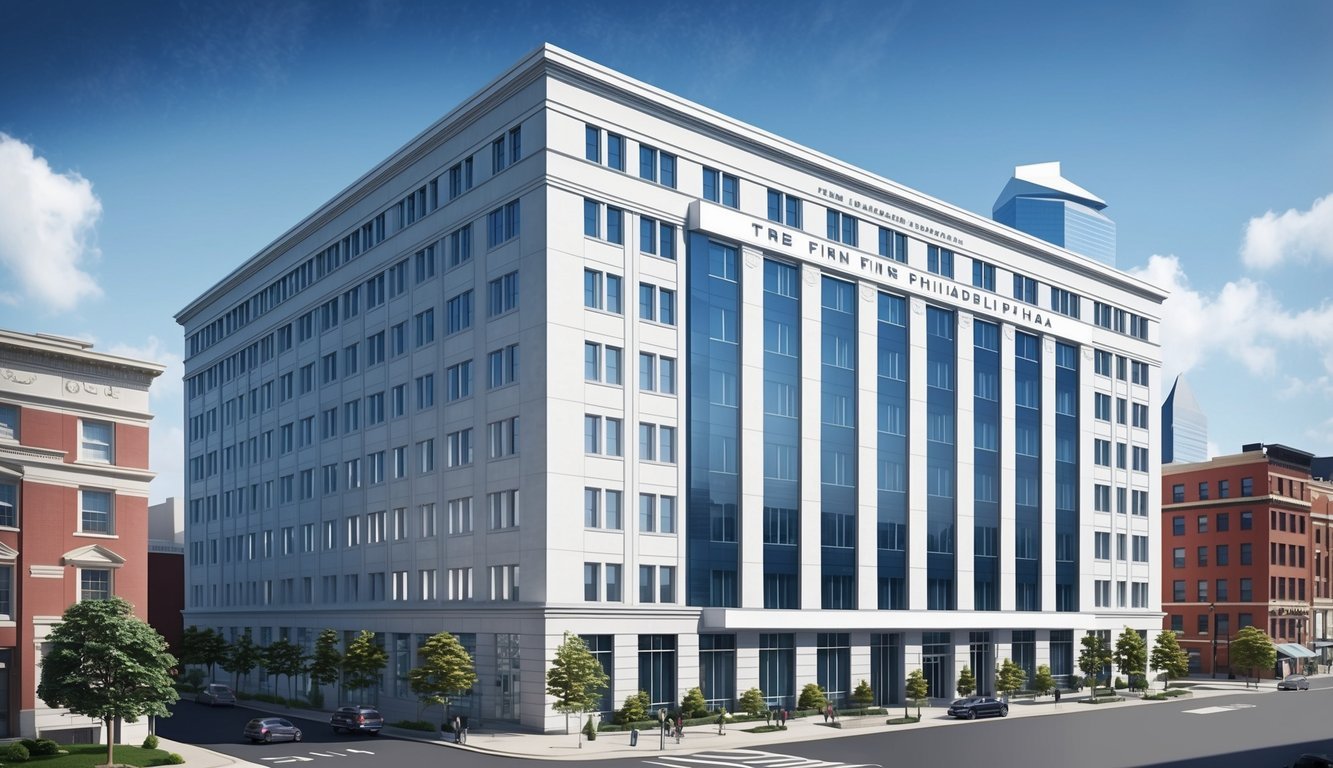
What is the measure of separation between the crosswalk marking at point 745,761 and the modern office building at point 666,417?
1123 centimetres

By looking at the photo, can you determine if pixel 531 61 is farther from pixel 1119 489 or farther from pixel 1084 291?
pixel 1119 489

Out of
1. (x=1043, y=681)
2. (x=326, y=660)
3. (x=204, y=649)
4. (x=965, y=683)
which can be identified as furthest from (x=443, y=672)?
(x=1043, y=681)

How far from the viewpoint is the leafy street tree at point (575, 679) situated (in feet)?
194

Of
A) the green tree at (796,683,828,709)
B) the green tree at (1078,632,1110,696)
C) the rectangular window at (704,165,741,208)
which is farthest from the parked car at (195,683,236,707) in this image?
the green tree at (1078,632,1110,696)

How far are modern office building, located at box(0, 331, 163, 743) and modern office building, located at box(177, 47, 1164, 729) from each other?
19.1m

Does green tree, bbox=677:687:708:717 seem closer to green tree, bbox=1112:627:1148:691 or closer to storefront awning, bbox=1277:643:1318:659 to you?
green tree, bbox=1112:627:1148:691

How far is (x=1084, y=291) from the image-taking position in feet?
335

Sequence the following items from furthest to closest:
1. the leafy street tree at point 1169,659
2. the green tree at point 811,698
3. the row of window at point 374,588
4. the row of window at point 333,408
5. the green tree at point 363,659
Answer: the leafy street tree at point 1169,659 < the green tree at point 811,698 < the green tree at point 363,659 < the row of window at point 333,408 < the row of window at point 374,588

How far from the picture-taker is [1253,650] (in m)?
108

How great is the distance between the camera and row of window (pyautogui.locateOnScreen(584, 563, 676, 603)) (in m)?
66.2

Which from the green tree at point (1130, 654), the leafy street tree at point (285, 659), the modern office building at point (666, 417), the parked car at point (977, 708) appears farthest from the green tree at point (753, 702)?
the green tree at point (1130, 654)

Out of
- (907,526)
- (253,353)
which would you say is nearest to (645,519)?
(907,526)

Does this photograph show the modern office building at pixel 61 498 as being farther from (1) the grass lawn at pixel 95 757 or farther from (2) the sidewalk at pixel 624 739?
(2) the sidewalk at pixel 624 739

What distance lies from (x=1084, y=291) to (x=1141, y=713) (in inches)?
1482
